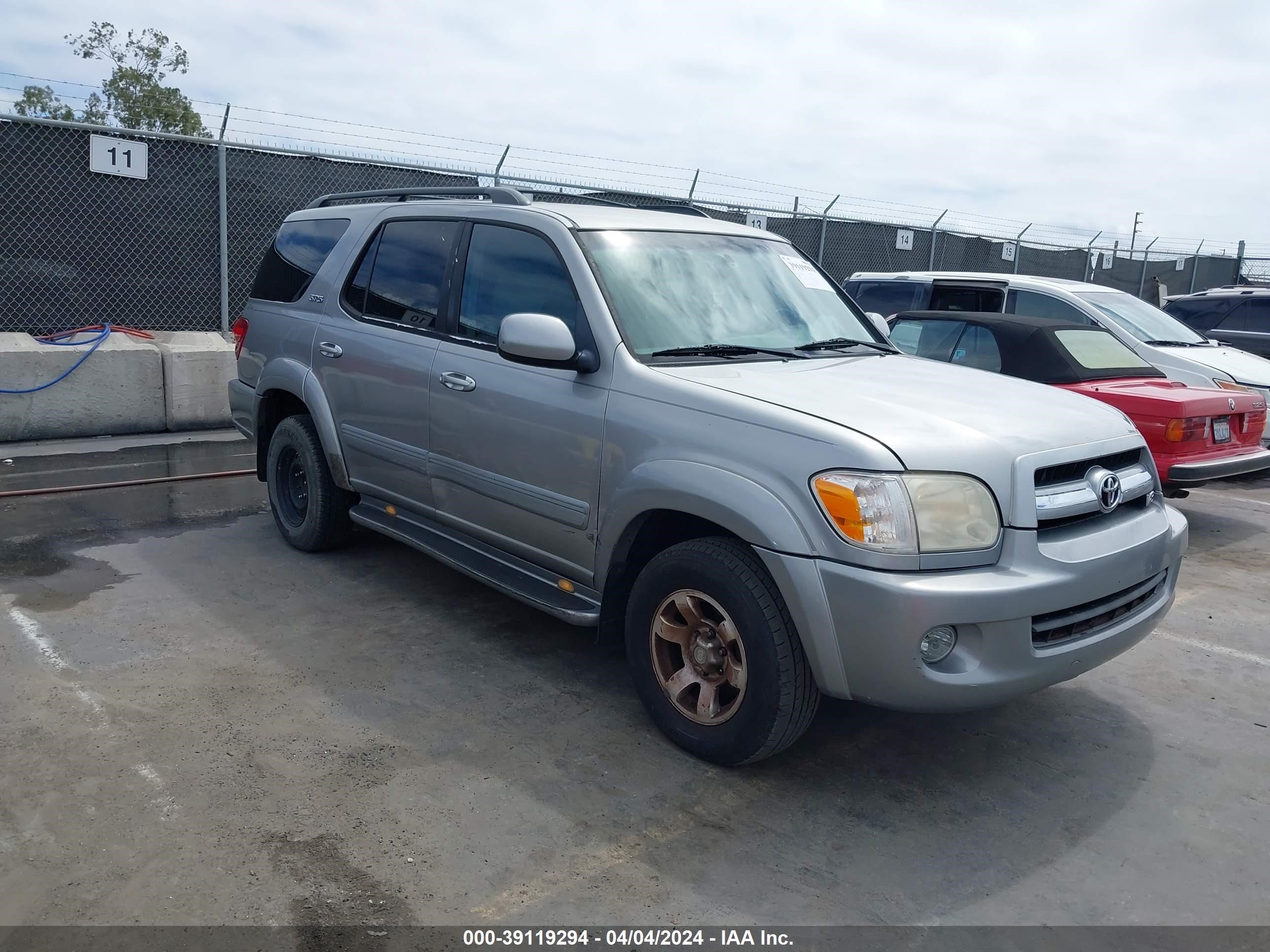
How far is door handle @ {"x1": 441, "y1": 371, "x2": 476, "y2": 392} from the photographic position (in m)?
4.36

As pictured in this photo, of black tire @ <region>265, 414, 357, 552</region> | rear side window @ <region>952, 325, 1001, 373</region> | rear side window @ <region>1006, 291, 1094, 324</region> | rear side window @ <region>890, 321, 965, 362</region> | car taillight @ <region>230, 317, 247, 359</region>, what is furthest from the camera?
rear side window @ <region>1006, 291, 1094, 324</region>

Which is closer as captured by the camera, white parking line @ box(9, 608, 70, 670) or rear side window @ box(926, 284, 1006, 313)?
white parking line @ box(9, 608, 70, 670)

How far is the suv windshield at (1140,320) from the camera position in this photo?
29.1 ft

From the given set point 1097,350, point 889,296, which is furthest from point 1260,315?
point 1097,350

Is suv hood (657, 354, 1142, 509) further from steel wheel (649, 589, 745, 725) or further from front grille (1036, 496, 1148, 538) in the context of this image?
steel wheel (649, 589, 745, 725)

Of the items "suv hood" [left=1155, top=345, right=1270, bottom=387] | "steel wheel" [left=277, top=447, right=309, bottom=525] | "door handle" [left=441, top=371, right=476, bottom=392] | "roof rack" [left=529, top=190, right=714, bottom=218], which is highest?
"roof rack" [left=529, top=190, right=714, bottom=218]

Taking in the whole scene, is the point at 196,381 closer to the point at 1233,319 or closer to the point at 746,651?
the point at 746,651

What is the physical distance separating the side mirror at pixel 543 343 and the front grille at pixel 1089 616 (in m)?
1.79

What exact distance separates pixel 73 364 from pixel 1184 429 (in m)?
8.53

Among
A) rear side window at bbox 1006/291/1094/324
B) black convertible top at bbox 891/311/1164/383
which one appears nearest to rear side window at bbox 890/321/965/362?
black convertible top at bbox 891/311/1164/383

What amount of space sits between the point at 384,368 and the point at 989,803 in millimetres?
3221

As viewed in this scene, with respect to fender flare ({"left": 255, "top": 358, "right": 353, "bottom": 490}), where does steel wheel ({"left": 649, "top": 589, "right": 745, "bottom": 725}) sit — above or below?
below

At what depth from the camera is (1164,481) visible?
6.39m

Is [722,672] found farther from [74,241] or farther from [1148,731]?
[74,241]
